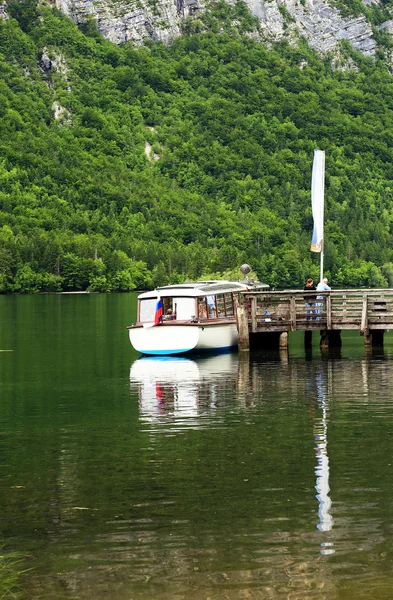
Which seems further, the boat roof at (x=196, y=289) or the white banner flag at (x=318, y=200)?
the white banner flag at (x=318, y=200)

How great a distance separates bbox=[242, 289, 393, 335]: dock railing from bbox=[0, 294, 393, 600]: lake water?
9.22 meters

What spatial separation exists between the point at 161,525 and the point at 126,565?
2002mm

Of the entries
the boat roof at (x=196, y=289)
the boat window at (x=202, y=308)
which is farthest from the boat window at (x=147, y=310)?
the boat window at (x=202, y=308)

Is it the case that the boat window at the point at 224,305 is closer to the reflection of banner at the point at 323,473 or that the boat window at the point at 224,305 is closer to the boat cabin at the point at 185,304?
the boat cabin at the point at 185,304

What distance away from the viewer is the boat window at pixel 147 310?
5012 centimetres

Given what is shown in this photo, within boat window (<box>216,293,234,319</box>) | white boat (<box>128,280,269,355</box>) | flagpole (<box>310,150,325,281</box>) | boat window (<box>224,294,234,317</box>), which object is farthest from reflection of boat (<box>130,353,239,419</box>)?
flagpole (<box>310,150,325,281</box>)

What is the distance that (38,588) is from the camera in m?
15.5

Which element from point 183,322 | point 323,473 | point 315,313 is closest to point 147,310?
point 183,322

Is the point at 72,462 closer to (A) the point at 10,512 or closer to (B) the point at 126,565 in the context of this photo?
(A) the point at 10,512

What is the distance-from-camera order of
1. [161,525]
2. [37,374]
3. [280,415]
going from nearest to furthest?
1. [161,525]
2. [280,415]
3. [37,374]

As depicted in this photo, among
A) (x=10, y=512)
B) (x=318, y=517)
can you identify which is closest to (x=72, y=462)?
Result: (x=10, y=512)

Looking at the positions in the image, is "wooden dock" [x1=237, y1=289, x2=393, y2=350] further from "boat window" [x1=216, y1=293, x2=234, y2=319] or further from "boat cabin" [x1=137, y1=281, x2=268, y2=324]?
"boat window" [x1=216, y1=293, x2=234, y2=319]

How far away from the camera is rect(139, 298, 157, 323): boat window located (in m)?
50.1

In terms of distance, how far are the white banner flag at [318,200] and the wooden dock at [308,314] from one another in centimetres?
239
